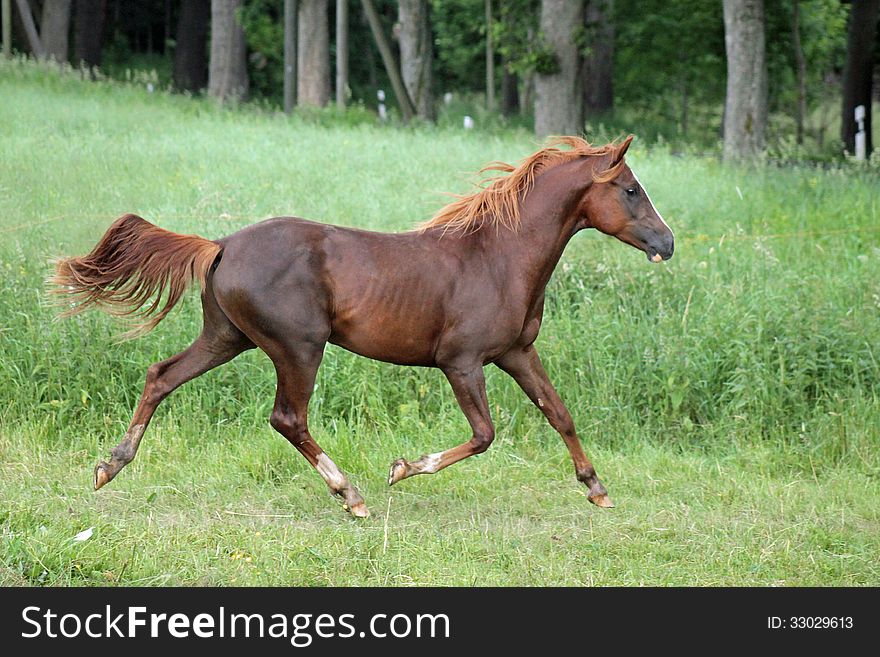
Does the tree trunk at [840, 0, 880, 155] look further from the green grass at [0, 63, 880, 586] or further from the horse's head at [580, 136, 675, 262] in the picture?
the horse's head at [580, 136, 675, 262]

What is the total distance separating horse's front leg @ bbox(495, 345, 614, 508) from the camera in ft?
19.8

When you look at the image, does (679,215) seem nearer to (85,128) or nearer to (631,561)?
(631,561)

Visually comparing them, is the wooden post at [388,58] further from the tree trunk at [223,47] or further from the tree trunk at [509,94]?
the tree trunk at [509,94]

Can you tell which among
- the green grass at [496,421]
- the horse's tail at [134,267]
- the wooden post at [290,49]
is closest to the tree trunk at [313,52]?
the wooden post at [290,49]

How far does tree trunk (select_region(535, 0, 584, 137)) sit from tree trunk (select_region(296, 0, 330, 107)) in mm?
7071

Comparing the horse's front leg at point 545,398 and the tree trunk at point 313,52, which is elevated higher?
the tree trunk at point 313,52

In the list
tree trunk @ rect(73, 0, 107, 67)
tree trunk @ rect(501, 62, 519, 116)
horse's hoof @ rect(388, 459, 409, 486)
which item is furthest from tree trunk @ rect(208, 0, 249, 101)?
horse's hoof @ rect(388, 459, 409, 486)

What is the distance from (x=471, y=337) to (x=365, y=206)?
5.62 metres

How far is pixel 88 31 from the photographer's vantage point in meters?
31.1

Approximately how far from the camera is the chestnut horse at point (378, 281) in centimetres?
559

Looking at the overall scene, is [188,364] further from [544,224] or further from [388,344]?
[544,224]

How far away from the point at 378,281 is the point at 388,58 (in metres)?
13.2

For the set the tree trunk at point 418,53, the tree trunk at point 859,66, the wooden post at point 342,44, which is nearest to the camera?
the tree trunk at point 859,66

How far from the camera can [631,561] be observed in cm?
538
